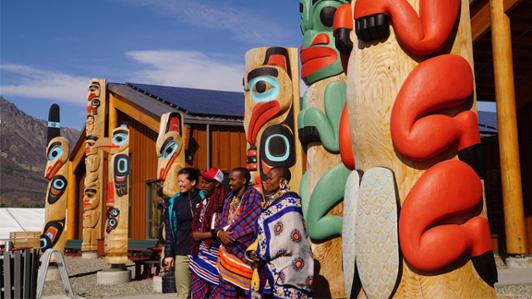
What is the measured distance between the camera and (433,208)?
3041mm

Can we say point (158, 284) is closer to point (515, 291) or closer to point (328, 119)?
point (328, 119)

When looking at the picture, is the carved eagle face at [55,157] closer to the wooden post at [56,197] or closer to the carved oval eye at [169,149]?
the wooden post at [56,197]

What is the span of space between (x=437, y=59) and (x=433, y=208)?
0.87 meters

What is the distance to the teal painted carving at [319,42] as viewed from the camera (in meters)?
6.06

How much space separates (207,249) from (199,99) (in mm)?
13112

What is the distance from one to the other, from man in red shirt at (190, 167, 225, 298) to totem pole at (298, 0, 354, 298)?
1.30 meters

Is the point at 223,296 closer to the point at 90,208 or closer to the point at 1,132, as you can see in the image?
the point at 90,208

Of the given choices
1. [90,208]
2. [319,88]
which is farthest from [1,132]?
[319,88]

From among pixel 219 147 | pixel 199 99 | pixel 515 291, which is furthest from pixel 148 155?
pixel 515 291

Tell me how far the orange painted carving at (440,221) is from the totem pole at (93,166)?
1163 centimetres

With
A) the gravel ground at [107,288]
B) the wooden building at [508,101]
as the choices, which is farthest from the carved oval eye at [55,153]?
the wooden building at [508,101]

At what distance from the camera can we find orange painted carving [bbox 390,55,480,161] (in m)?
3.14

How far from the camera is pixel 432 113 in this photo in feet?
10.6

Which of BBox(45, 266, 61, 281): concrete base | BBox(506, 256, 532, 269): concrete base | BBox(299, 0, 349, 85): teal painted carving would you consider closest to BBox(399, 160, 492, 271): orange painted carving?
BBox(299, 0, 349, 85): teal painted carving
